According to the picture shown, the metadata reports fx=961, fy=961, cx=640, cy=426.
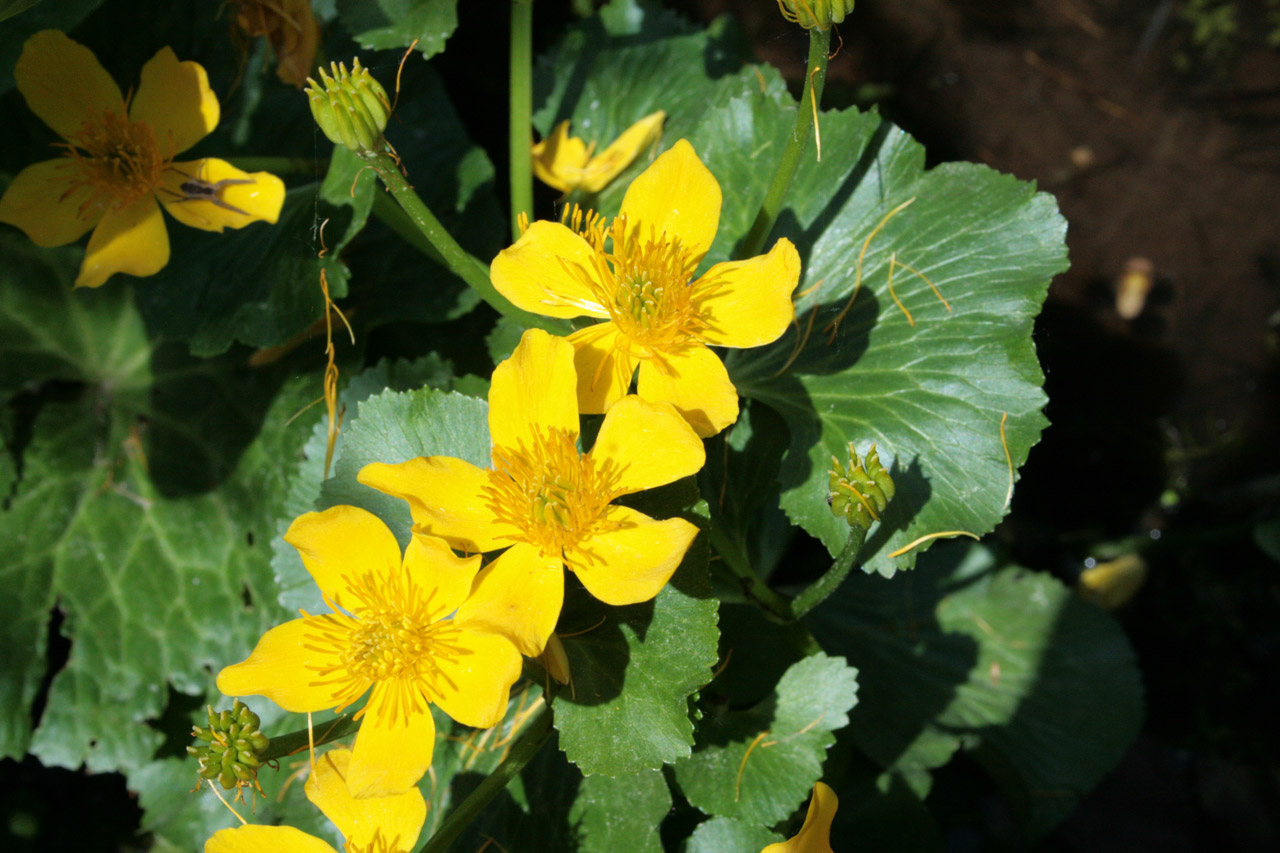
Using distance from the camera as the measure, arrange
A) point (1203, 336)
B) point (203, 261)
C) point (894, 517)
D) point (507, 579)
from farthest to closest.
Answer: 1. point (1203, 336)
2. point (203, 261)
3. point (894, 517)
4. point (507, 579)

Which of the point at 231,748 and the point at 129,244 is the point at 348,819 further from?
the point at 129,244

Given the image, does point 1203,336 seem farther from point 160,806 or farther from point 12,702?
point 12,702

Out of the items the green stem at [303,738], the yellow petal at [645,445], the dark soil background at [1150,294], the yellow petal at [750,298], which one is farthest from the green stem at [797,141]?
the dark soil background at [1150,294]

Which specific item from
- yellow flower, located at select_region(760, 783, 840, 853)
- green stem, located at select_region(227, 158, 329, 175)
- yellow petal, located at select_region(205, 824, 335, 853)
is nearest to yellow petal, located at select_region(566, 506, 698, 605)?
yellow flower, located at select_region(760, 783, 840, 853)

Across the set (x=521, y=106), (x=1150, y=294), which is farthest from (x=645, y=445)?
(x=1150, y=294)

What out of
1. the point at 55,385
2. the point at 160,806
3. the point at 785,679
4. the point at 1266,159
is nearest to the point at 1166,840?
the point at 785,679

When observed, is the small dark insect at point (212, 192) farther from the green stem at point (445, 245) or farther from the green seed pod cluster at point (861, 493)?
the green seed pod cluster at point (861, 493)
